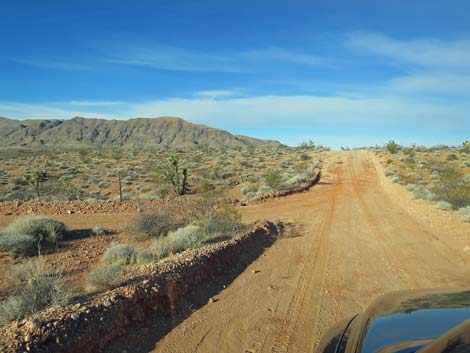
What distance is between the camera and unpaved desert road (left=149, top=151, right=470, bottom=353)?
5.63 meters

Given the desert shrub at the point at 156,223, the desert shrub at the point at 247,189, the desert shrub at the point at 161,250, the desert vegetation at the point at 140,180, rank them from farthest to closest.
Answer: the desert vegetation at the point at 140,180, the desert shrub at the point at 247,189, the desert shrub at the point at 156,223, the desert shrub at the point at 161,250

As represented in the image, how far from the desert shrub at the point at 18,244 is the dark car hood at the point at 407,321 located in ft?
36.6

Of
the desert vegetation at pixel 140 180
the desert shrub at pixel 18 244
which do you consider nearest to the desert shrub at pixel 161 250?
the desert shrub at pixel 18 244

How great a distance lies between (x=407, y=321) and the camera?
10.5 ft

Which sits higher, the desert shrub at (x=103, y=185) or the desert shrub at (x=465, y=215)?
the desert shrub at (x=465, y=215)

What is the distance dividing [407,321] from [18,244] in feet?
38.6

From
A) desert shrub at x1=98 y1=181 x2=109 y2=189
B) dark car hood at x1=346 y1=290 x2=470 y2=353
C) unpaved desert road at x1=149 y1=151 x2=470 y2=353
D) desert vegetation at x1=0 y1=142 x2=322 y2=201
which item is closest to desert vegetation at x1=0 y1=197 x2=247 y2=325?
unpaved desert road at x1=149 y1=151 x2=470 y2=353

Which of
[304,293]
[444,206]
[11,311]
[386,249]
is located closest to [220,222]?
[304,293]

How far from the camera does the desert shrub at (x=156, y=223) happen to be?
43.5 ft

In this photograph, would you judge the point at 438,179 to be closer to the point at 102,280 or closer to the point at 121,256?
the point at 121,256

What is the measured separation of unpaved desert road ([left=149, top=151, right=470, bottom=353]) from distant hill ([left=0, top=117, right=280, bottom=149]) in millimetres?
126370

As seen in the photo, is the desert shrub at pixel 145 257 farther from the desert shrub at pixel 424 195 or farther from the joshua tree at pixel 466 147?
the joshua tree at pixel 466 147

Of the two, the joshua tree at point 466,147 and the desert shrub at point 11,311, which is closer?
the desert shrub at point 11,311

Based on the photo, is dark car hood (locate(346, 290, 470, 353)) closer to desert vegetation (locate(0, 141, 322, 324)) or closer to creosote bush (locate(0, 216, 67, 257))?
desert vegetation (locate(0, 141, 322, 324))
